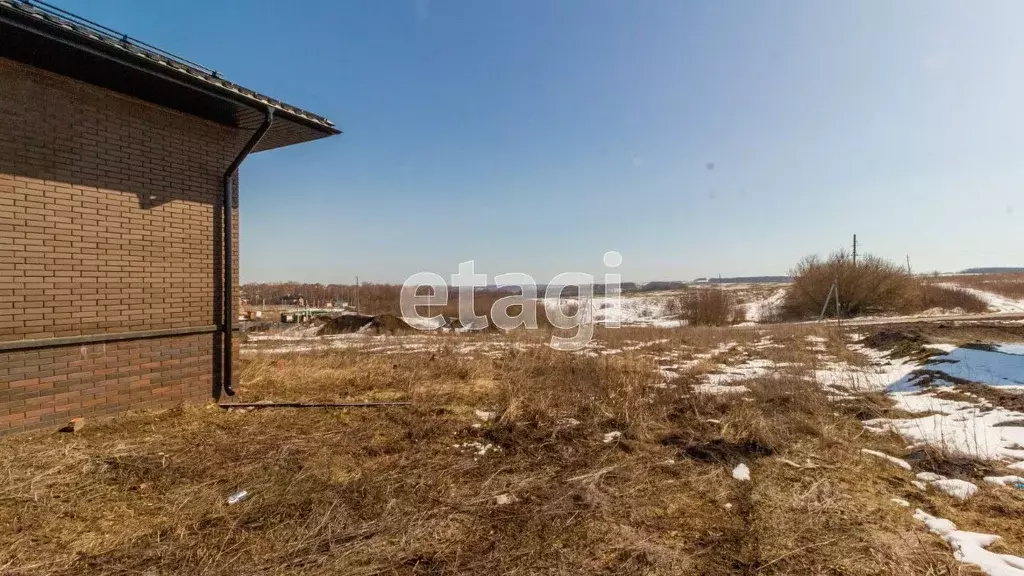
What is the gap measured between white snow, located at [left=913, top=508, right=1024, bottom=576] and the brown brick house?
6.78 metres

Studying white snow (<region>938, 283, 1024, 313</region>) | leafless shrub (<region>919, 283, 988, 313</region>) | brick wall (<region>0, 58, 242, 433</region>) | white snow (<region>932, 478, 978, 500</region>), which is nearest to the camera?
white snow (<region>932, 478, 978, 500</region>)

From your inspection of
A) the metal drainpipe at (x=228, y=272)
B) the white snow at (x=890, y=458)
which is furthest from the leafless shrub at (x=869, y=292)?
the metal drainpipe at (x=228, y=272)

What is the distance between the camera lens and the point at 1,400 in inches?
158

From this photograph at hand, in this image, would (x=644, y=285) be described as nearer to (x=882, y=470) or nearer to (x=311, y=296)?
(x=311, y=296)

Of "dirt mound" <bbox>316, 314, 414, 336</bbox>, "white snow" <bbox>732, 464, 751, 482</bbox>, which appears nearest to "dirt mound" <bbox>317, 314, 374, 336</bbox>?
"dirt mound" <bbox>316, 314, 414, 336</bbox>

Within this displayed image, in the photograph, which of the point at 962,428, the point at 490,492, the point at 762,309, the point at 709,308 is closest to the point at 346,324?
the point at 709,308

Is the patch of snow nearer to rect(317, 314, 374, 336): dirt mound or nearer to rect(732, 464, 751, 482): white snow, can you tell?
rect(732, 464, 751, 482): white snow

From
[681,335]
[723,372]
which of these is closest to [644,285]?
[681,335]

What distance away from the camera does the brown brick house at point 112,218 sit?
407cm

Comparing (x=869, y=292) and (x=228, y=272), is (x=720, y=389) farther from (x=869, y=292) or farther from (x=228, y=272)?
(x=869, y=292)

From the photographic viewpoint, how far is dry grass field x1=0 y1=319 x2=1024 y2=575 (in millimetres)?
2482

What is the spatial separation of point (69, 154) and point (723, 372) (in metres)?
9.76

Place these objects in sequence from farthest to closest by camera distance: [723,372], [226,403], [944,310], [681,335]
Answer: [944,310] < [681,335] < [723,372] < [226,403]

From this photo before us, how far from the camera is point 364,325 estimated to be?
22.8m
